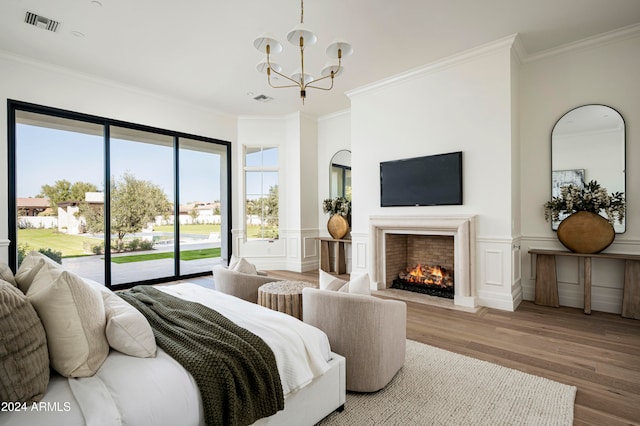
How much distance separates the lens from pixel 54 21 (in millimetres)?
3449

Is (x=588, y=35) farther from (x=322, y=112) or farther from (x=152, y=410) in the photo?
(x=152, y=410)

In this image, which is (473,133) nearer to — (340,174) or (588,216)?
(588,216)

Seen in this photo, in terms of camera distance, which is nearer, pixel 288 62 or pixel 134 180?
Answer: pixel 288 62

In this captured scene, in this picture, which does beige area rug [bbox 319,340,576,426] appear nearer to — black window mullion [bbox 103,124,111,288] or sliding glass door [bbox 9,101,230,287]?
black window mullion [bbox 103,124,111,288]

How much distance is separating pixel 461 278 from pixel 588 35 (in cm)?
325

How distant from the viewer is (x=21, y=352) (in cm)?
113

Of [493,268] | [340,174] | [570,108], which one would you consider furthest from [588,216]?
[340,174]

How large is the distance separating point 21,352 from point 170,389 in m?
0.53

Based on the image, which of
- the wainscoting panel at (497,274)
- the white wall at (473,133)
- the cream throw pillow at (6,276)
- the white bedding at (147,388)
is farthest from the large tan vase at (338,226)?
the cream throw pillow at (6,276)

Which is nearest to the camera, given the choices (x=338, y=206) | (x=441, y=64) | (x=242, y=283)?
(x=242, y=283)

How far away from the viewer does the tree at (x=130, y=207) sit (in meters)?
5.04

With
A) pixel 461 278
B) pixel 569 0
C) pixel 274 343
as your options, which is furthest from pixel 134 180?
pixel 569 0

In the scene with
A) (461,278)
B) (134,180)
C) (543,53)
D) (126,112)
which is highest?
(543,53)

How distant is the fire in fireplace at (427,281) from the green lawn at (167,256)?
371 centimetres
